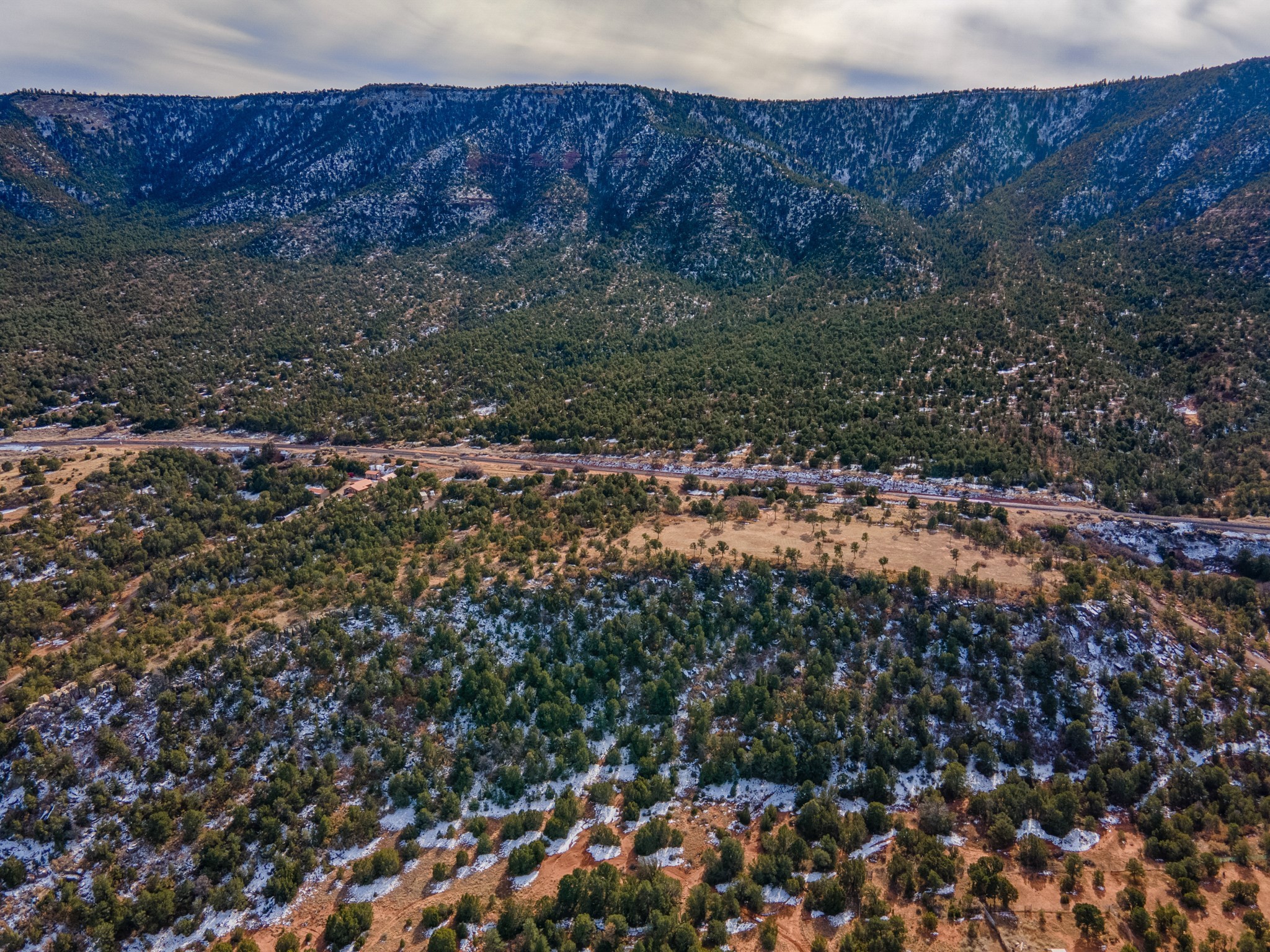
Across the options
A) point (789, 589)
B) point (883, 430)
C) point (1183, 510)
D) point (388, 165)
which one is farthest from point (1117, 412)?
point (388, 165)

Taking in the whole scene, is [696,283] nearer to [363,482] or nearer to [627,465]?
[627,465]

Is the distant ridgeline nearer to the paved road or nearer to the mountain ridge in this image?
the mountain ridge

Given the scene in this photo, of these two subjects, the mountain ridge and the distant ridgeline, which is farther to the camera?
the mountain ridge

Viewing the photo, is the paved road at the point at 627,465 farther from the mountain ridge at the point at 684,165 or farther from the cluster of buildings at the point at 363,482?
the mountain ridge at the point at 684,165

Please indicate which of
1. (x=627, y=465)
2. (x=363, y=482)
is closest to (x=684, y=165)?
(x=627, y=465)

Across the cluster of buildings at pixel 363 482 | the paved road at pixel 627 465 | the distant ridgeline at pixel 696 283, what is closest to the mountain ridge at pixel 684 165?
the distant ridgeline at pixel 696 283

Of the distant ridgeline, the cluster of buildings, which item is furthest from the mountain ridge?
the cluster of buildings
